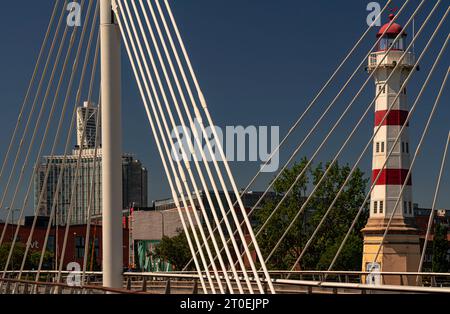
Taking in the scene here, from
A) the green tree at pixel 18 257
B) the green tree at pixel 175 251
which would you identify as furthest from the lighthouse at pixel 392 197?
the green tree at pixel 18 257

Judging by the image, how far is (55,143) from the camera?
3088 cm

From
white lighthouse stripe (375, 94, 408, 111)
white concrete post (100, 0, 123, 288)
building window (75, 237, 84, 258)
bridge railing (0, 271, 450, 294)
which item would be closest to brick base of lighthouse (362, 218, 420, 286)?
bridge railing (0, 271, 450, 294)

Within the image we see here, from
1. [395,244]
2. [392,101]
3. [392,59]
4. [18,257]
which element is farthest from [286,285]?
[18,257]

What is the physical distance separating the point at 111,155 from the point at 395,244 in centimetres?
4339

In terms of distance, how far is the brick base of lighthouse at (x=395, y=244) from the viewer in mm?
63562

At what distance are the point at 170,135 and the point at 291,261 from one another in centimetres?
6279

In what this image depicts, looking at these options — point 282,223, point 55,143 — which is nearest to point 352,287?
point 55,143

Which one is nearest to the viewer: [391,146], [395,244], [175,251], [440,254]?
[391,146]

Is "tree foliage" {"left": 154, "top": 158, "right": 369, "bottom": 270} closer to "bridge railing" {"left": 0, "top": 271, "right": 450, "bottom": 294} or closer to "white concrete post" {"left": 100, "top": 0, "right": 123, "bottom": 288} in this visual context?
"bridge railing" {"left": 0, "top": 271, "right": 450, "bottom": 294}

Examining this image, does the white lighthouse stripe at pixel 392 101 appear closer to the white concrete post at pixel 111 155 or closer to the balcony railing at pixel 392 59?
the balcony railing at pixel 392 59

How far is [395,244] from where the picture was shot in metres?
64.6

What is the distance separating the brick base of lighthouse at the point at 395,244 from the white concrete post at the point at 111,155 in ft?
134

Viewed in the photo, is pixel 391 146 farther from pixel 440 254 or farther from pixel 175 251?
pixel 175 251
